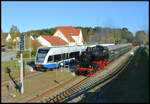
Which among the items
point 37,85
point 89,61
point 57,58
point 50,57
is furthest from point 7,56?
point 37,85

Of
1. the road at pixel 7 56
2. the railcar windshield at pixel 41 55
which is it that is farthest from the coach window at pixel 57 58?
the road at pixel 7 56

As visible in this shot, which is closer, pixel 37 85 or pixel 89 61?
pixel 37 85

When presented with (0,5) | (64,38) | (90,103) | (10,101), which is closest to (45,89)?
(10,101)

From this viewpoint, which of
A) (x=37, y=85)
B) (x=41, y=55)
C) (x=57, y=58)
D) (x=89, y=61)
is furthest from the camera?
(x=57, y=58)

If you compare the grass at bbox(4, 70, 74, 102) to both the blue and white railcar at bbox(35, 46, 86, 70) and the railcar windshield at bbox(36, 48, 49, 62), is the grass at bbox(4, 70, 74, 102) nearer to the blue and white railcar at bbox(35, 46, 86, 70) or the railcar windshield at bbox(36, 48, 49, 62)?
the blue and white railcar at bbox(35, 46, 86, 70)

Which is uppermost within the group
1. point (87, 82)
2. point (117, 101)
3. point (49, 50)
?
point (49, 50)

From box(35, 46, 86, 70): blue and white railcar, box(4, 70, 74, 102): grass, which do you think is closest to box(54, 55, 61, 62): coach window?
box(35, 46, 86, 70): blue and white railcar

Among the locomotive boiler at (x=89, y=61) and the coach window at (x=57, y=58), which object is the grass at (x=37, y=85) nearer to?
the locomotive boiler at (x=89, y=61)

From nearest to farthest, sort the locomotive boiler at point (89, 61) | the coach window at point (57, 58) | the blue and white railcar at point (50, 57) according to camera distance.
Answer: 1. the locomotive boiler at point (89, 61)
2. the blue and white railcar at point (50, 57)
3. the coach window at point (57, 58)

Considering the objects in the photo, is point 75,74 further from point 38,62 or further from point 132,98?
point 132,98

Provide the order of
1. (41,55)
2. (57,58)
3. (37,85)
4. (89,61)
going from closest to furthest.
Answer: (37,85)
(89,61)
(41,55)
(57,58)

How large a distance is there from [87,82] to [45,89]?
4.25 meters

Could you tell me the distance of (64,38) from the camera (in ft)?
157

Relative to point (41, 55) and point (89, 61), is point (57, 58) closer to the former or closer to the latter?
point (41, 55)
